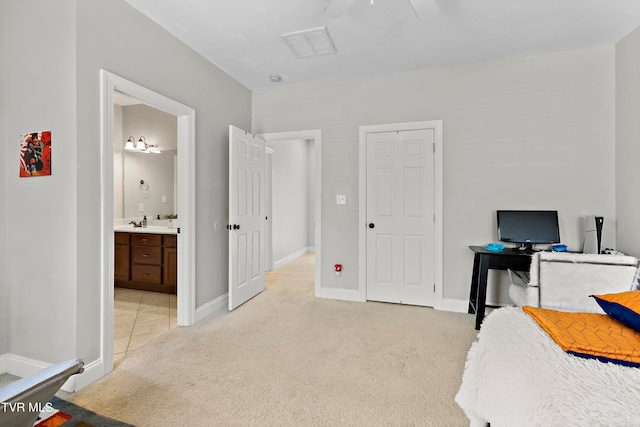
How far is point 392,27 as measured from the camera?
268 cm

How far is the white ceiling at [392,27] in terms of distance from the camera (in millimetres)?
2357

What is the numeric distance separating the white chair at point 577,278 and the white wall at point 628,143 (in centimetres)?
101

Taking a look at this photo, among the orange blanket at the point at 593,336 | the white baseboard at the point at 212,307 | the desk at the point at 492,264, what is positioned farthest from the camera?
the white baseboard at the point at 212,307

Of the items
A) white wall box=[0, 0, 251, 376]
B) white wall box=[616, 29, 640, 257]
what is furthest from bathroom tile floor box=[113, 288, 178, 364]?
white wall box=[616, 29, 640, 257]

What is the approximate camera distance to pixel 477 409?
42.1 inches

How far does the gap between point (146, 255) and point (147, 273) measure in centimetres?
23

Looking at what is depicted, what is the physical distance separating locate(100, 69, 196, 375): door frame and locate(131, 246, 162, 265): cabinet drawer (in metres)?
1.13

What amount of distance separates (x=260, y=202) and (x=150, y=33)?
205cm

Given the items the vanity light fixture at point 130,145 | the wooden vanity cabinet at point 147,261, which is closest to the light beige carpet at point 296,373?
the wooden vanity cabinet at point 147,261

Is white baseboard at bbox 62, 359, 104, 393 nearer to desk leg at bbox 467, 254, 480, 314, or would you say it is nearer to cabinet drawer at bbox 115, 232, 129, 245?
cabinet drawer at bbox 115, 232, 129, 245

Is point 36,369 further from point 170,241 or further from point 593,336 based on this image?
point 593,336

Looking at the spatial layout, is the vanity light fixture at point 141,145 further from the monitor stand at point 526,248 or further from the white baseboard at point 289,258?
the monitor stand at point 526,248

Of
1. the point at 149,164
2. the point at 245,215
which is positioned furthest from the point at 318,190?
the point at 149,164

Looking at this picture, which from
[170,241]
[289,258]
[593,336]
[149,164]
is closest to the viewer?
[593,336]
